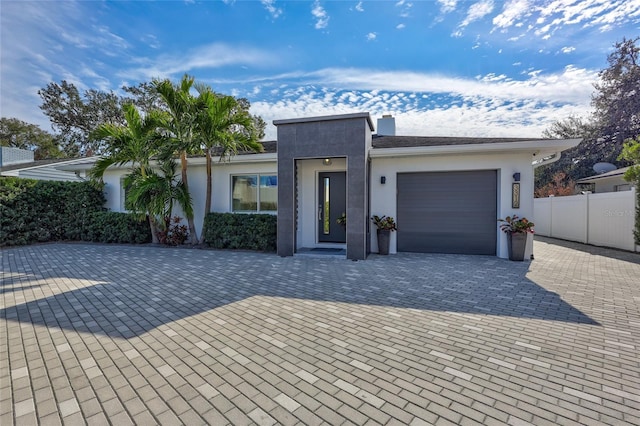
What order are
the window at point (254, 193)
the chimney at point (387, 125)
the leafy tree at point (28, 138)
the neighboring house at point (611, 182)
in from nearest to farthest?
the window at point (254, 193)
the chimney at point (387, 125)
the neighboring house at point (611, 182)
the leafy tree at point (28, 138)

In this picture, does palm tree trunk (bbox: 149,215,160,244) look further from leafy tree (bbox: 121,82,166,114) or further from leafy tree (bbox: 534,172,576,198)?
leafy tree (bbox: 534,172,576,198)

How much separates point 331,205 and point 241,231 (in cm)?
292

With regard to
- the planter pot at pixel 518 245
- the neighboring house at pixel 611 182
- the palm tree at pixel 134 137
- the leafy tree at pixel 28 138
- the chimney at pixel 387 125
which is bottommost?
the planter pot at pixel 518 245

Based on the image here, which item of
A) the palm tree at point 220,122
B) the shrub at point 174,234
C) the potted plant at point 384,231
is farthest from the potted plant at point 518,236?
the shrub at point 174,234

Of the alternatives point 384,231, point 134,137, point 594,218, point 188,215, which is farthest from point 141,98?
point 594,218

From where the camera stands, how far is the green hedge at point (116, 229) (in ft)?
35.4

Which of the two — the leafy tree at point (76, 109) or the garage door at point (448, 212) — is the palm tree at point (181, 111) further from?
the leafy tree at point (76, 109)

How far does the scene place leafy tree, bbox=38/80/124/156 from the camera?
2200 cm

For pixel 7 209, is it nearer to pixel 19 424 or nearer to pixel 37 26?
pixel 37 26

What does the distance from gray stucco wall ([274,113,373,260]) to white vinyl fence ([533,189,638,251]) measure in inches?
328

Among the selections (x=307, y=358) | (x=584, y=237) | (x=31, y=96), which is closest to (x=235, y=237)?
(x=307, y=358)

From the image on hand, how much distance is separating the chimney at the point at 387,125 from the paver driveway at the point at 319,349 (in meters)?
8.90

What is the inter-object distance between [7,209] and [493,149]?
1486 centimetres

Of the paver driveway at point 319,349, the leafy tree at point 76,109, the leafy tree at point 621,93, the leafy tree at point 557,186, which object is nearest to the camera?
the paver driveway at point 319,349
